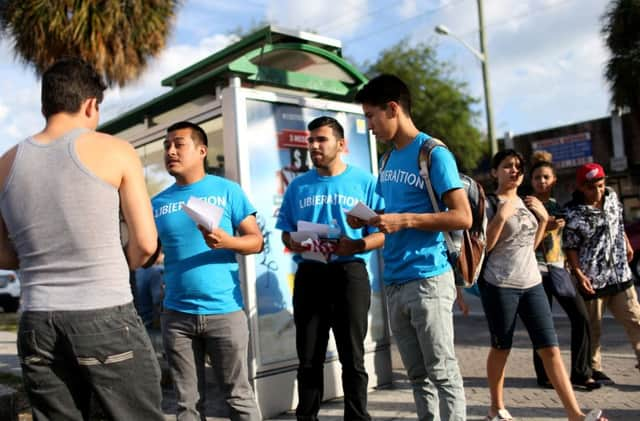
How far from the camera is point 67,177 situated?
82.4 inches

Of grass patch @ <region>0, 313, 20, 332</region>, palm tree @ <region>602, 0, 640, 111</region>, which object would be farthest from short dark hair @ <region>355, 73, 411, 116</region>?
palm tree @ <region>602, 0, 640, 111</region>

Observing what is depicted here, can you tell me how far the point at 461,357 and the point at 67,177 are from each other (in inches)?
214

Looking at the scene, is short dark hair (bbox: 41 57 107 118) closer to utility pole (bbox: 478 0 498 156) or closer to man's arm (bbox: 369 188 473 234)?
man's arm (bbox: 369 188 473 234)

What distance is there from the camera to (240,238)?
3.57m

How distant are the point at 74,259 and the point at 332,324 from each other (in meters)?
2.26

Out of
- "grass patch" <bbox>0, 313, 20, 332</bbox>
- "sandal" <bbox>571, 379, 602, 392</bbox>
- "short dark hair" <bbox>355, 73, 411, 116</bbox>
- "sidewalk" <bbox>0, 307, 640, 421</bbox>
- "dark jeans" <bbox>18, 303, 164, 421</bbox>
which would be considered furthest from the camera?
"grass patch" <bbox>0, 313, 20, 332</bbox>

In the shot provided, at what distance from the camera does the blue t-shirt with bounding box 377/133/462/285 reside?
3.11 meters

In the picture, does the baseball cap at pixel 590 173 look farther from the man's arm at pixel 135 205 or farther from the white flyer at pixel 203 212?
the man's arm at pixel 135 205

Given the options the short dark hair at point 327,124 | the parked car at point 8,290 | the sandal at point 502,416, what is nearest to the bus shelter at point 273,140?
the short dark hair at point 327,124

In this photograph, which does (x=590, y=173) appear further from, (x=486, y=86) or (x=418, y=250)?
(x=486, y=86)

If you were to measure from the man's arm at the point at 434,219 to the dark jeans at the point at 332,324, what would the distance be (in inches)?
40.1

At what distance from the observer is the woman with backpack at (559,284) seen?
5020 millimetres

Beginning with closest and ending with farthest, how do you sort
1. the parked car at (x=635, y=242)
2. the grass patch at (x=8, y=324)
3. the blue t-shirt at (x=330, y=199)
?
1. the blue t-shirt at (x=330, y=199)
2. the grass patch at (x=8, y=324)
3. the parked car at (x=635, y=242)

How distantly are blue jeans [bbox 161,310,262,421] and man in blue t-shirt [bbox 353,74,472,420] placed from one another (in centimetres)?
94
